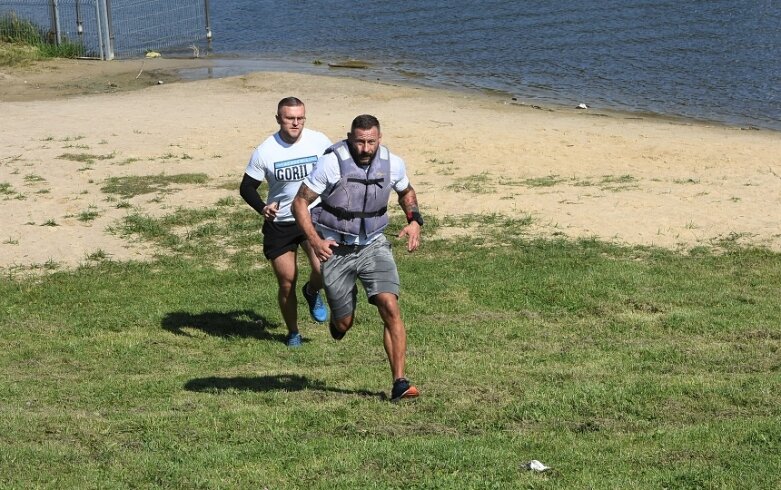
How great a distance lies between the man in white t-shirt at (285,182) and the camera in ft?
29.9

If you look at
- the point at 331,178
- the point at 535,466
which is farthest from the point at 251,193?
the point at 535,466

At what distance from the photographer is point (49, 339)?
9.71 meters

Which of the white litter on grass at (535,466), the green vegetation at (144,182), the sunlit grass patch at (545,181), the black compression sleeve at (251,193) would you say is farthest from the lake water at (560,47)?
the white litter on grass at (535,466)

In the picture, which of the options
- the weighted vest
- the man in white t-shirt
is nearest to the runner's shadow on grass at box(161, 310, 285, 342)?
the man in white t-shirt

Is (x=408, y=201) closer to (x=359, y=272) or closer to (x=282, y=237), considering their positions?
(x=359, y=272)

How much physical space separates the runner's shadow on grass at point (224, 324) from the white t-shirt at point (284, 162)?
4.70 feet

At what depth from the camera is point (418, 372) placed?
329 inches

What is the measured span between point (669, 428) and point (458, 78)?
2082 centimetres

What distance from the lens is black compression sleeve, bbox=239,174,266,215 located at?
29.8 ft

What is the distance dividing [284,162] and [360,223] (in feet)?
5.62

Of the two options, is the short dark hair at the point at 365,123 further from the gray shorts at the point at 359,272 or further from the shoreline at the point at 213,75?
the shoreline at the point at 213,75

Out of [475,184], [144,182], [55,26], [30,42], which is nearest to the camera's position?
[475,184]

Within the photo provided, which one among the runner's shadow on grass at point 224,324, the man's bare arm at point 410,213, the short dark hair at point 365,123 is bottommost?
the runner's shadow on grass at point 224,324

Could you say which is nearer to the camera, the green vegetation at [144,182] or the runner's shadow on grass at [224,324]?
the runner's shadow on grass at [224,324]
